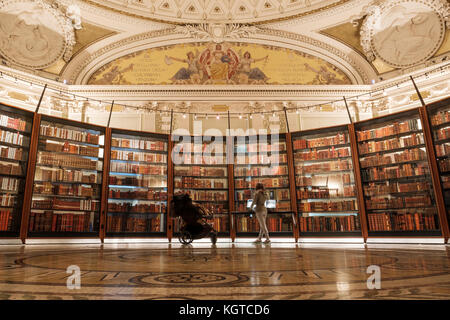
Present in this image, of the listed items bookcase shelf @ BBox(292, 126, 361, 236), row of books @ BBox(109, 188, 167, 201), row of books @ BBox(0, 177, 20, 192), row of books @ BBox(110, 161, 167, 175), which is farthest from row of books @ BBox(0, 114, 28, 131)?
bookcase shelf @ BBox(292, 126, 361, 236)

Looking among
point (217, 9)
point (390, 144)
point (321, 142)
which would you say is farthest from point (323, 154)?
point (217, 9)

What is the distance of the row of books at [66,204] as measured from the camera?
6677mm

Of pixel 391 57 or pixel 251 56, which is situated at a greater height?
pixel 251 56

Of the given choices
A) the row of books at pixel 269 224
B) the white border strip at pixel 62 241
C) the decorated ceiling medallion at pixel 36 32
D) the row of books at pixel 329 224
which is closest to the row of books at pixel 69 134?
the white border strip at pixel 62 241

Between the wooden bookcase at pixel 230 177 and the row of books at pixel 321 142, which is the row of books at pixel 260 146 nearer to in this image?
the wooden bookcase at pixel 230 177

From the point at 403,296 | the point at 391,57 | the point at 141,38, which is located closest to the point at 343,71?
the point at 391,57

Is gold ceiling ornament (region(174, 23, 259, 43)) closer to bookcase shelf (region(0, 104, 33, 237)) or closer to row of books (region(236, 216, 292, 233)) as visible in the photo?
bookcase shelf (region(0, 104, 33, 237))

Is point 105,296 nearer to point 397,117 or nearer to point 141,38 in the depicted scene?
point 397,117

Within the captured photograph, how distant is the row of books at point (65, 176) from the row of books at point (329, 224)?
525cm

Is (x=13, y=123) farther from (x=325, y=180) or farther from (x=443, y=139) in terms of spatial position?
(x=443, y=139)

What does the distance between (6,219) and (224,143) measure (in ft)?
17.6

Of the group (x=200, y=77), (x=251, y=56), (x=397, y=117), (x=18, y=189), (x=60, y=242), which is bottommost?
(x=60, y=242)

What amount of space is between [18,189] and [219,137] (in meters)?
4.97
